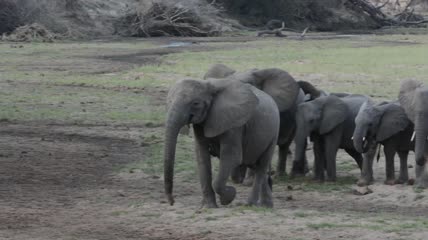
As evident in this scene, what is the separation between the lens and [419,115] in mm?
11938

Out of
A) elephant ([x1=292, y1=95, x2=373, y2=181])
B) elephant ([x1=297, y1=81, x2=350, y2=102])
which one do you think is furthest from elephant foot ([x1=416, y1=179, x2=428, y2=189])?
elephant ([x1=297, y1=81, x2=350, y2=102])

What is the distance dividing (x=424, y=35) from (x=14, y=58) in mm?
21300

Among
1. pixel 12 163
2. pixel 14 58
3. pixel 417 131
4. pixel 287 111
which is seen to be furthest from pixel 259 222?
pixel 14 58

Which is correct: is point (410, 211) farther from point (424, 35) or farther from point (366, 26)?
point (366, 26)

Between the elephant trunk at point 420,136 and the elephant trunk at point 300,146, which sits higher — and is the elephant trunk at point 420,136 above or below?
above

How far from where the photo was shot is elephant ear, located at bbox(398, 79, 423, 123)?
12375 millimetres

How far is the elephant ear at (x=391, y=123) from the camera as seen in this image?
12750mm

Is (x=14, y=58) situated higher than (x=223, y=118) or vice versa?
(x=223, y=118)

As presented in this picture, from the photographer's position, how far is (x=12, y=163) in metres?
14.0

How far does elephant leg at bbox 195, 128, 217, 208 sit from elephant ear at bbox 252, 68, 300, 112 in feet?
7.51

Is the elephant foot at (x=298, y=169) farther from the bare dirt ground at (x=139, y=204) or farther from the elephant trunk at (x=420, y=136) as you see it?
the elephant trunk at (x=420, y=136)

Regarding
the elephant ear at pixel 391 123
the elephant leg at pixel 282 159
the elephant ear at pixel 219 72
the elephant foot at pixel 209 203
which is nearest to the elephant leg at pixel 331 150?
the elephant leg at pixel 282 159

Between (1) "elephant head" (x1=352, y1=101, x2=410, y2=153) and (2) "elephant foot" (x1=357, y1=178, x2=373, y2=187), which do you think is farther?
(1) "elephant head" (x1=352, y1=101, x2=410, y2=153)

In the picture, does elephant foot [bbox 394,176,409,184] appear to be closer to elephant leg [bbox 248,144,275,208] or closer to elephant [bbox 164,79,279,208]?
elephant leg [bbox 248,144,275,208]
